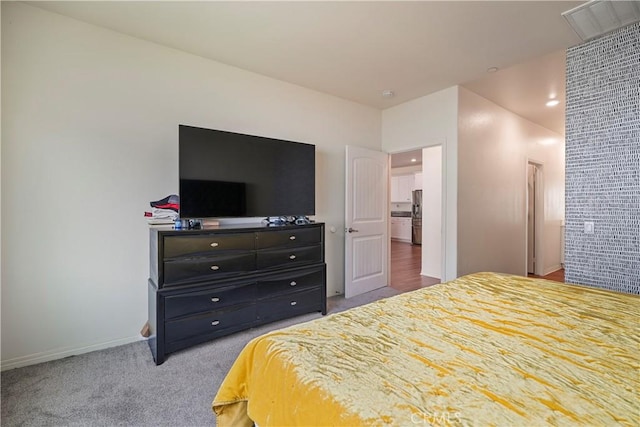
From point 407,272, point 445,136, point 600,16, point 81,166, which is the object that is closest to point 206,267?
point 81,166

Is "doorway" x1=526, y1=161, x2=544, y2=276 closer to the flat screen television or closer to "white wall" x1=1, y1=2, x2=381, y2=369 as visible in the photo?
the flat screen television

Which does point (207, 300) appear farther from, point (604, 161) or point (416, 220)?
point (416, 220)

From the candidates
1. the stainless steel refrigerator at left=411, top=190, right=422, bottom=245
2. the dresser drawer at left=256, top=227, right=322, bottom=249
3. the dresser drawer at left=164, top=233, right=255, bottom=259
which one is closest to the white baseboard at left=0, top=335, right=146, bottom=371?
the dresser drawer at left=164, top=233, right=255, bottom=259

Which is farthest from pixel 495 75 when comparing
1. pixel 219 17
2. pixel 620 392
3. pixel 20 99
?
pixel 20 99

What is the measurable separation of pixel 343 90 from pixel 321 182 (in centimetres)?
120

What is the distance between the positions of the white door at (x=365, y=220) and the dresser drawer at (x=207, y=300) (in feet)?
5.20

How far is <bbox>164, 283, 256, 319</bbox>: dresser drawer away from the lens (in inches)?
86.0

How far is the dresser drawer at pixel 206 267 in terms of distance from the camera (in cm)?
219

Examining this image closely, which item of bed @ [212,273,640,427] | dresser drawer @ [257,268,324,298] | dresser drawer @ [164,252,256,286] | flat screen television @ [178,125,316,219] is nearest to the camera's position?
bed @ [212,273,640,427]

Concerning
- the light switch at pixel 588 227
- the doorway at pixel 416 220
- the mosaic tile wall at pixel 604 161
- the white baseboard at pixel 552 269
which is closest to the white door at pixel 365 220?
the doorway at pixel 416 220

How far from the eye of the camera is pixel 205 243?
2320 mm

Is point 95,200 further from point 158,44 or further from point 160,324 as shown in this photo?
point 158,44

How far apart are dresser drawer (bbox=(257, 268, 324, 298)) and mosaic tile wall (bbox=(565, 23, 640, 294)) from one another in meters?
2.28

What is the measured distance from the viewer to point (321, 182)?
3676mm
